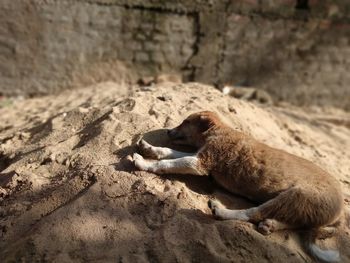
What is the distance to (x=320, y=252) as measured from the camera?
3.27 meters

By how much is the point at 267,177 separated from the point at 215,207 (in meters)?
0.45

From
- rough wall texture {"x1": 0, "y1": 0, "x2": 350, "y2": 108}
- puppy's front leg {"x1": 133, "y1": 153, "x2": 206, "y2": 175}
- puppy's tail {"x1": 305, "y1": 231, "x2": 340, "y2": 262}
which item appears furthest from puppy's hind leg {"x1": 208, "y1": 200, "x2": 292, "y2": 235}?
rough wall texture {"x1": 0, "y1": 0, "x2": 350, "y2": 108}

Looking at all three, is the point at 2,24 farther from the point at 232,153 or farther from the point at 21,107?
the point at 232,153

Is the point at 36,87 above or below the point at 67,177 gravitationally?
below

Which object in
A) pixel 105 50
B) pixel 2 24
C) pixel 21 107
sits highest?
pixel 2 24

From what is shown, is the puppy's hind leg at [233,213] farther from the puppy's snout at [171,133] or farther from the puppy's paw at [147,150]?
the puppy's snout at [171,133]

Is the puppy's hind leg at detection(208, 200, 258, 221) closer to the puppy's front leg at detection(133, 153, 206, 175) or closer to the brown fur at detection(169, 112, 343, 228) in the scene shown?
the brown fur at detection(169, 112, 343, 228)

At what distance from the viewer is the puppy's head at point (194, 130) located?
12.6ft

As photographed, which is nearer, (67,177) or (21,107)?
(67,177)

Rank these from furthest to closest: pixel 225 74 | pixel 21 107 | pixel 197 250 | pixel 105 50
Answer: pixel 225 74, pixel 105 50, pixel 21 107, pixel 197 250

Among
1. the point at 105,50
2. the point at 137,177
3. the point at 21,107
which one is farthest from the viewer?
the point at 105,50

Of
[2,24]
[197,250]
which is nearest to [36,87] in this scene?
[2,24]

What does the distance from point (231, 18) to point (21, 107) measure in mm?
3532

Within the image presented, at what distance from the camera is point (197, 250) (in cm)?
303
